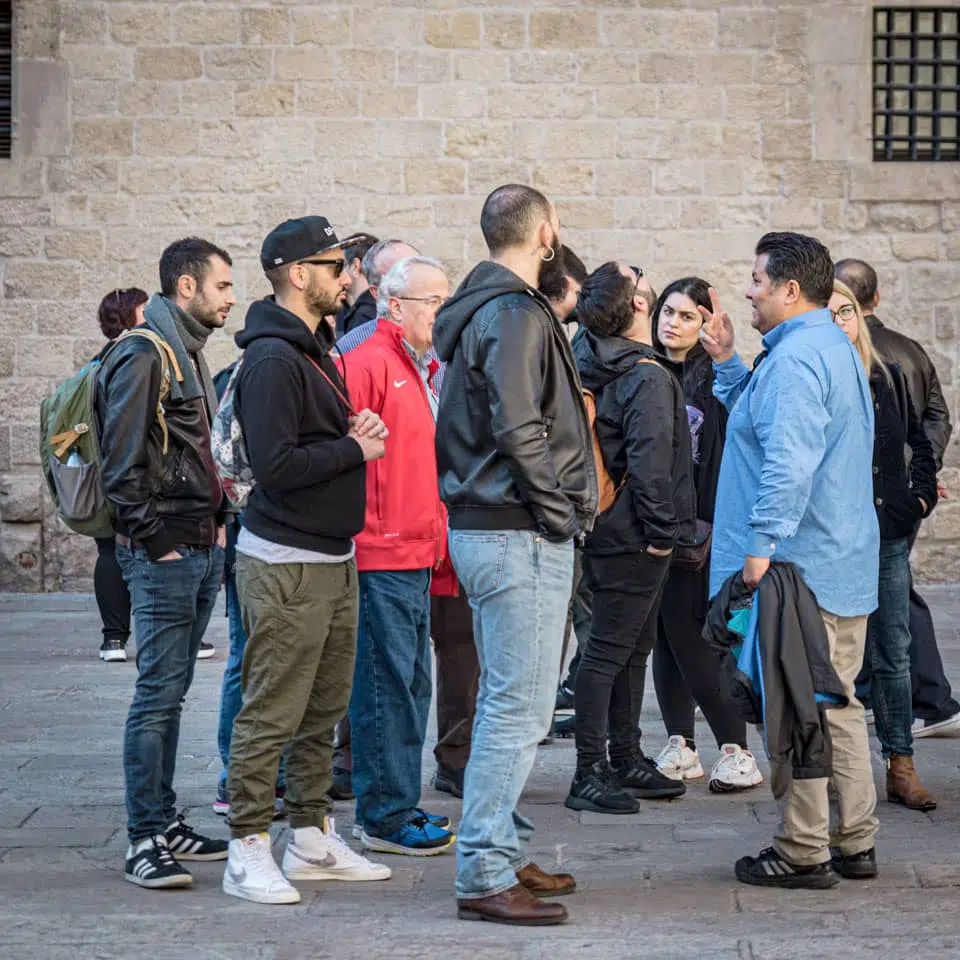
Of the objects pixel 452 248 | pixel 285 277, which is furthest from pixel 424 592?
pixel 452 248

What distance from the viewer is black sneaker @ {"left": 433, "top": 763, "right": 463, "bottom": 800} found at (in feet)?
20.4

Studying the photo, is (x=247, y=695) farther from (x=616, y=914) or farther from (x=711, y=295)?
(x=711, y=295)

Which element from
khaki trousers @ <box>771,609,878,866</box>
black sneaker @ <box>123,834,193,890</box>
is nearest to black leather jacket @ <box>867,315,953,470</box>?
khaki trousers @ <box>771,609,878,866</box>

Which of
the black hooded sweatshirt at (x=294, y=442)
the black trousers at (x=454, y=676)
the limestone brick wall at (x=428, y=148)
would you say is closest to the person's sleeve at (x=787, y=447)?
the black hooded sweatshirt at (x=294, y=442)

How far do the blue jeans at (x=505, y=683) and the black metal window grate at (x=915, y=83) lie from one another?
8345mm

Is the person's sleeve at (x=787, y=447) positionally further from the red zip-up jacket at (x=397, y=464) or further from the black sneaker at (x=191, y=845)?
the black sneaker at (x=191, y=845)

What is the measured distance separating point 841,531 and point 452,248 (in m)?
7.32

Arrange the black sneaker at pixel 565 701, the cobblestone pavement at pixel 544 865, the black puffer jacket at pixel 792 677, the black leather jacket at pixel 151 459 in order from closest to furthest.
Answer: the cobblestone pavement at pixel 544 865 → the black puffer jacket at pixel 792 677 → the black leather jacket at pixel 151 459 → the black sneaker at pixel 565 701

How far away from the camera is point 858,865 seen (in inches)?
196

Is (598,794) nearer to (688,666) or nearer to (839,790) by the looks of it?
(688,666)

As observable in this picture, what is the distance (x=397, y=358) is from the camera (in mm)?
5629

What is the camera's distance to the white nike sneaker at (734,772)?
6.27 m

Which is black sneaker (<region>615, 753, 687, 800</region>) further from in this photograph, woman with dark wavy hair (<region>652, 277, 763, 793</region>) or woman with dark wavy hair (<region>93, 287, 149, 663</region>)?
woman with dark wavy hair (<region>93, 287, 149, 663</region>)

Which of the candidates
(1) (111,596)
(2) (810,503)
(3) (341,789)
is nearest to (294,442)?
(2) (810,503)
